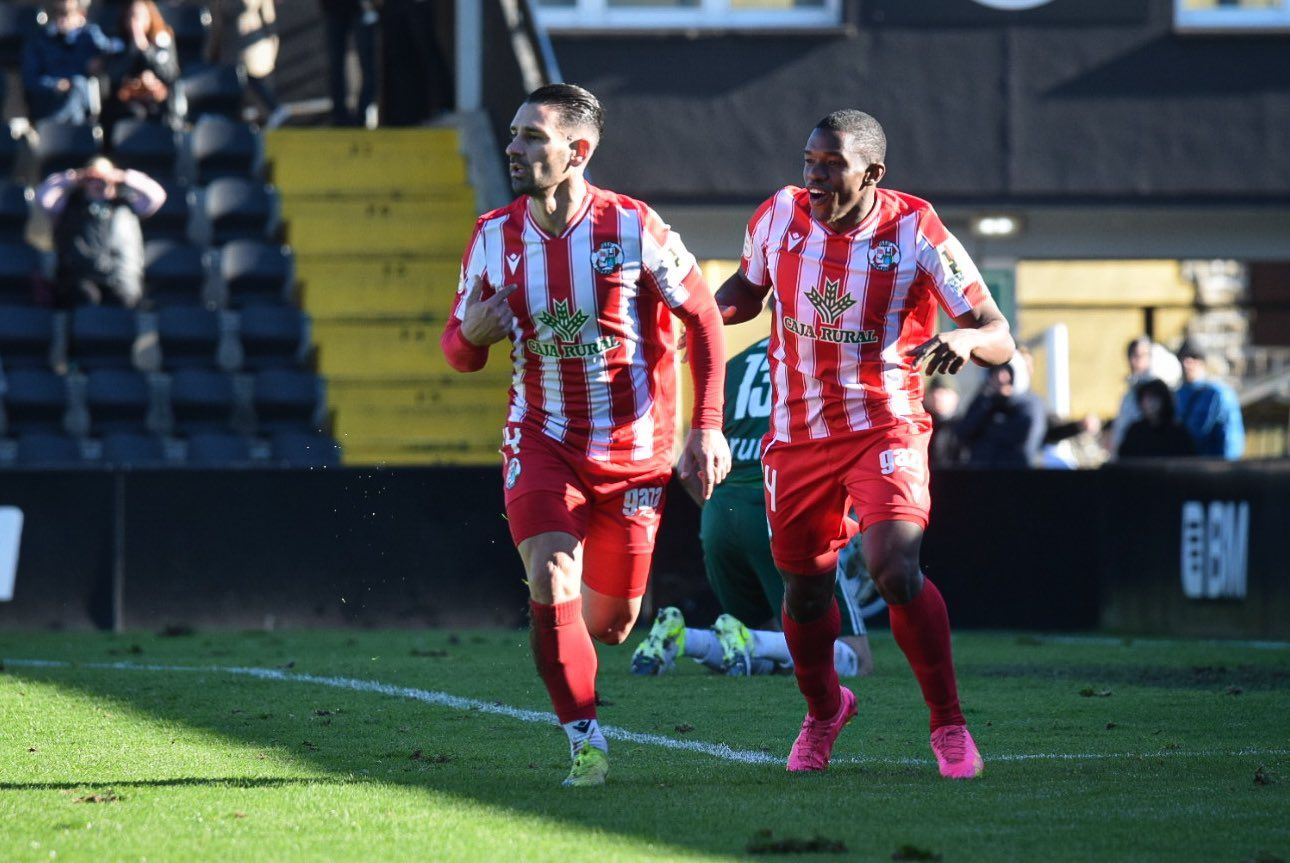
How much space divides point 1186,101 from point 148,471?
10.5m

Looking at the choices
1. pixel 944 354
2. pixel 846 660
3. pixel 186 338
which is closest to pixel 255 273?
pixel 186 338

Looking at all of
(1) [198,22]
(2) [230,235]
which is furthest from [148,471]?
(1) [198,22]

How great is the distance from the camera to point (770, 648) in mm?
10242

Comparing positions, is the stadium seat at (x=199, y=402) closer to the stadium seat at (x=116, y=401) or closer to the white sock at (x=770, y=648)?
the stadium seat at (x=116, y=401)

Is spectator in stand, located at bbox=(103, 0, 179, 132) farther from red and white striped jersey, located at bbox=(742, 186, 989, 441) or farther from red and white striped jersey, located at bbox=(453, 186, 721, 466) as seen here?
red and white striped jersey, located at bbox=(742, 186, 989, 441)

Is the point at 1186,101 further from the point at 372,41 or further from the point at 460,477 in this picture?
the point at 460,477

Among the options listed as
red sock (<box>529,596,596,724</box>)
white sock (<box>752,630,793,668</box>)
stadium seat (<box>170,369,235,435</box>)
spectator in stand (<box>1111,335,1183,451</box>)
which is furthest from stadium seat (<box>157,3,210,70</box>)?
A: red sock (<box>529,596,596,724</box>)

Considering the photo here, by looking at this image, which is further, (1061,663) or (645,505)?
(1061,663)

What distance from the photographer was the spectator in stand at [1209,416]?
14570 millimetres

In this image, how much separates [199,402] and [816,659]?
987cm

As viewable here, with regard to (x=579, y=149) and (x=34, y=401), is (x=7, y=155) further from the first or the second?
A: (x=579, y=149)

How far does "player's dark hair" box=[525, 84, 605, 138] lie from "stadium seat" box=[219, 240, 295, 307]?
1096 centimetres

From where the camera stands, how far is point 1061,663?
11234 mm

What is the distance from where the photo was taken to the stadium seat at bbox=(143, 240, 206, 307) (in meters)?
17.2
